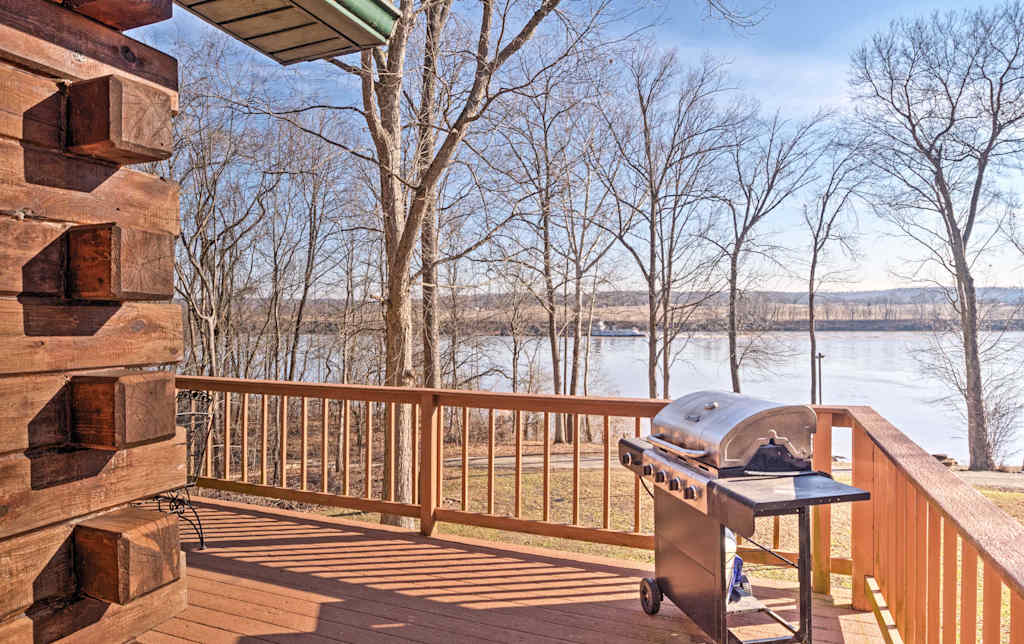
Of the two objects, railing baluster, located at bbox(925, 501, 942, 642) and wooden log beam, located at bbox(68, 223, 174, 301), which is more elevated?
wooden log beam, located at bbox(68, 223, 174, 301)

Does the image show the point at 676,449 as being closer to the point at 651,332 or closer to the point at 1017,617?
the point at 1017,617

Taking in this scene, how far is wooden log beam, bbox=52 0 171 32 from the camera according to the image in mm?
1422

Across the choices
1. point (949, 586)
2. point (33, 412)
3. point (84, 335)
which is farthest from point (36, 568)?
point (949, 586)

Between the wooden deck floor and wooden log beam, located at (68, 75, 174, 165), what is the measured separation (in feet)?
7.30

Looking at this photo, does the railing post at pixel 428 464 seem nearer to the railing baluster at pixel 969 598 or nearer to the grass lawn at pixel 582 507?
the grass lawn at pixel 582 507

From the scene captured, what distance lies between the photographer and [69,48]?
1.41 m

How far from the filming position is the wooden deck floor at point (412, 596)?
2.82 metres

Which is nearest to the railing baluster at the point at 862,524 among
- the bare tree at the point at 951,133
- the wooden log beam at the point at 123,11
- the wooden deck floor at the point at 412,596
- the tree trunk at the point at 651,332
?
the wooden deck floor at the point at 412,596

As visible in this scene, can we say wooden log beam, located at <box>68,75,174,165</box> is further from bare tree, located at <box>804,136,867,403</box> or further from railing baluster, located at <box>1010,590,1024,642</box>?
bare tree, located at <box>804,136,867,403</box>

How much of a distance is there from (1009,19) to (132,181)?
64.6ft

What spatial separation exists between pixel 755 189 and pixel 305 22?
55.9 ft

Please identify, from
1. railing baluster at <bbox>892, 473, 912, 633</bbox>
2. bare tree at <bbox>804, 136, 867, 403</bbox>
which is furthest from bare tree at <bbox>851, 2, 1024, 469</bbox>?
railing baluster at <bbox>892, 473, 912, 633</bbox>

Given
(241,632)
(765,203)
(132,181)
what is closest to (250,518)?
(241,632)

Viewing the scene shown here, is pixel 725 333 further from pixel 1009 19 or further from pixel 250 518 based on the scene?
pixel 250 518
